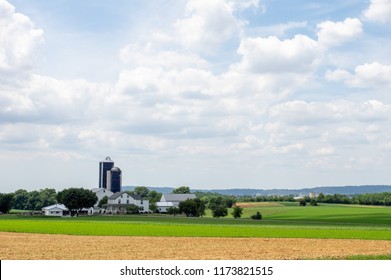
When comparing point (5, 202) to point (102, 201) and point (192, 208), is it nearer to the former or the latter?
point (102, 201)

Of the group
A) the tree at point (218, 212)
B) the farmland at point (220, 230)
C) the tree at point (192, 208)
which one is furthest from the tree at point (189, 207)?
the farmland at point (220, 230)

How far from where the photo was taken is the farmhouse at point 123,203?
7238 inches

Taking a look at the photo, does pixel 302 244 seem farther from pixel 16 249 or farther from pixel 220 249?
pixel 16 249

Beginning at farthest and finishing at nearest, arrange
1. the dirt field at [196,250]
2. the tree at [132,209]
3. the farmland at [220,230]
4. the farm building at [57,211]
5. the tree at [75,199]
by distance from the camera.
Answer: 1. the farm building at [57,211]
2. the tree at [132,209]
3. the tree at [75,199]
4. the farmland at [220,230]
5. the dirt field at [196,250]

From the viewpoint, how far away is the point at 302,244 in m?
49.8

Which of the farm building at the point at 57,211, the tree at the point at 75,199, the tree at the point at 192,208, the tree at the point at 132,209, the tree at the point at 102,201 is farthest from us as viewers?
the tree at the point at 102,201

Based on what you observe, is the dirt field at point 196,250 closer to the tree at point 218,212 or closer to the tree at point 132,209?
the tree at point 218,212

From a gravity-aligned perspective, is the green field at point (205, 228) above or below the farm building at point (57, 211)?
below

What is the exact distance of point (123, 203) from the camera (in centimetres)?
18850

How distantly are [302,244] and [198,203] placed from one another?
325 feet

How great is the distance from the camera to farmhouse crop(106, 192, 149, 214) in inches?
7238
